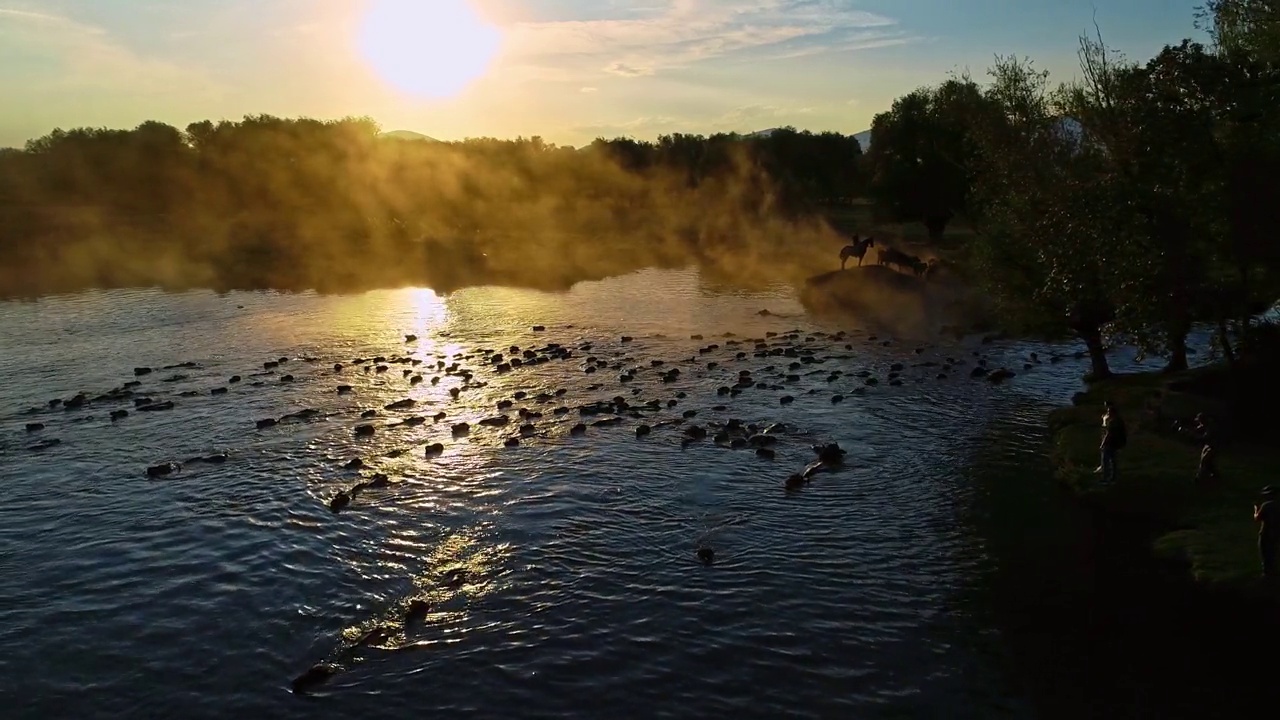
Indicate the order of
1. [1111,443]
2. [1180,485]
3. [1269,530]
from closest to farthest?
[1269,530] → [1180,485] → [1111,443]

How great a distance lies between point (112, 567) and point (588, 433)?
18.8m

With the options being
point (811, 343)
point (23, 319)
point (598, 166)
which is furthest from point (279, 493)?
point (598, 166)

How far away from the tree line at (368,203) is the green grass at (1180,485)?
222ft

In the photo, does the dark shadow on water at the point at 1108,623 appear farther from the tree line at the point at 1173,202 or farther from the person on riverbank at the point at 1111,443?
the tree line at the point at 1173,202

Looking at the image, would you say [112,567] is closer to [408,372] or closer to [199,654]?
[199,654]

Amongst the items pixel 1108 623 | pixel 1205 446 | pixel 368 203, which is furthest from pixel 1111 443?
pixel 368 203

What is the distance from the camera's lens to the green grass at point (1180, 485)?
930 inches

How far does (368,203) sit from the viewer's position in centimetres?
13862

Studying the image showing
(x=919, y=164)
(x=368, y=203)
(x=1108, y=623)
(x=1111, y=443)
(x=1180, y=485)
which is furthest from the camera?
(x=368, y=203)

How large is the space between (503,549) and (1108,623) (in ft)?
54.9

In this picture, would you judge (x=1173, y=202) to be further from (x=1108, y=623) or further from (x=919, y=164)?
(x=919, y=164)

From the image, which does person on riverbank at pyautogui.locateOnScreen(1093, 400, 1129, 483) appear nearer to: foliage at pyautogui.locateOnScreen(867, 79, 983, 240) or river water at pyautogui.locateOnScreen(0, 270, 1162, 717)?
river water at pyautogui.locateOnScreen(0, 270, 1162, 717)

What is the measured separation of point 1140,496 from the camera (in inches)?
1090

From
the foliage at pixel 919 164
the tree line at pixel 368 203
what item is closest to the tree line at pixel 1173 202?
the foliage at pixel 919 164
